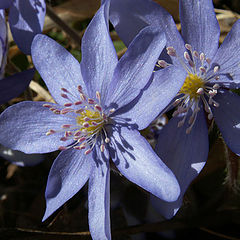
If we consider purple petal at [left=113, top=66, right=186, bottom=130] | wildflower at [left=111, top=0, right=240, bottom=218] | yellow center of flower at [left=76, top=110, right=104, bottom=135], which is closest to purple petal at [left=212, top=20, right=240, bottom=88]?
wildflower at [left=111, top=0, right=240, bottom=218]

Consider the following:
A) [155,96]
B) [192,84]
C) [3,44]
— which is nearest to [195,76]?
[192,84]

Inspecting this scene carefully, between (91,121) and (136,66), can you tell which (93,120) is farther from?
(136,66)

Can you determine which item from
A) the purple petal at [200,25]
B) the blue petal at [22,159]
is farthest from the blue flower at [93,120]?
the blue petal at [22,159]

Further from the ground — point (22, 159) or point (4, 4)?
point (4, 4)

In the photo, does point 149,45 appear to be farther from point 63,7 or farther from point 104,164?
point 63,7

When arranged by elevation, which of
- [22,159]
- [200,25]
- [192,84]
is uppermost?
[200,25]

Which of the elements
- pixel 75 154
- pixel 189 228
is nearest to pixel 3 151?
pixel 75 154

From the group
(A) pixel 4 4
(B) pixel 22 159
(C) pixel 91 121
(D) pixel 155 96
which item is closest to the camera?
(D) pixel 155 96
